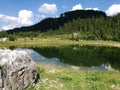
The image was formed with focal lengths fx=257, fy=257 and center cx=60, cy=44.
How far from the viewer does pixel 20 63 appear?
78.7 feet

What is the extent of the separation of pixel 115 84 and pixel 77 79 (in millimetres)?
4064

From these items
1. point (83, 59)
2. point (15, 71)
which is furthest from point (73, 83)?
point (83, 59)

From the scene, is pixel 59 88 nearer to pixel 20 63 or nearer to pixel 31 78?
pixel 31 78

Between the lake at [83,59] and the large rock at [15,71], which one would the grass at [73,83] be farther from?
the lake at [83,59]

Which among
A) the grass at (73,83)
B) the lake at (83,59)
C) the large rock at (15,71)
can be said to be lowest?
the lake at (83,59)

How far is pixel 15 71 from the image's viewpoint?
23.2m

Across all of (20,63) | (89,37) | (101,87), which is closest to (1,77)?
(20,63)

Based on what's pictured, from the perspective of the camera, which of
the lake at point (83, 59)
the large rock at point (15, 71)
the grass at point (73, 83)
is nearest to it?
the large rock at point (15, 71)

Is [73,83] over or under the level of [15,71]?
under

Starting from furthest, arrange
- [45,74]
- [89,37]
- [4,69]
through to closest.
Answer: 1. [89,37]
2. [45,74]
3. [4,69]

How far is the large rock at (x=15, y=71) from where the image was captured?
74.7ft

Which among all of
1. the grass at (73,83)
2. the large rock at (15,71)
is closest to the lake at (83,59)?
the grass at (73,83)

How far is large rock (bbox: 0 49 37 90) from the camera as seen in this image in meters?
22.8

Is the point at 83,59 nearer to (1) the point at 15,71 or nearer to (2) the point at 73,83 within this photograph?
(2) the point at 73,83
